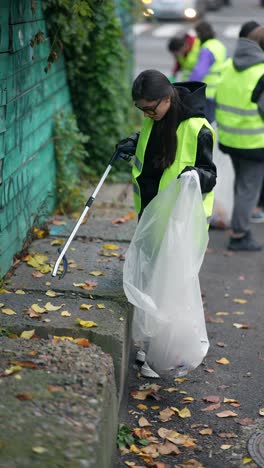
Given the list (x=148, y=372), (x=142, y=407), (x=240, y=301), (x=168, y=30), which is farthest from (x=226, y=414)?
(x=168, y=30)

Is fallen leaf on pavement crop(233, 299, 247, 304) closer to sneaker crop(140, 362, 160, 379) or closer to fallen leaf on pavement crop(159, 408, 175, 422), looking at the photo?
sneaker crop(140, 362, 160, 379)

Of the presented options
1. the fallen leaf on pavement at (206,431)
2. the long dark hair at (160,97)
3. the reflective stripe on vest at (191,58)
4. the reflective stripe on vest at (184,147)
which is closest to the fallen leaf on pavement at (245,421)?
the fallen leaf on pavement at (206,431)

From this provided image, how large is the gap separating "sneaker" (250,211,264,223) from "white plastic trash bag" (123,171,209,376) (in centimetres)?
386

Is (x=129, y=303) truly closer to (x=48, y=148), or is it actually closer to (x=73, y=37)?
(x=48, y=148)

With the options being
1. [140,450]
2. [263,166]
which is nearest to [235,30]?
[263,166]

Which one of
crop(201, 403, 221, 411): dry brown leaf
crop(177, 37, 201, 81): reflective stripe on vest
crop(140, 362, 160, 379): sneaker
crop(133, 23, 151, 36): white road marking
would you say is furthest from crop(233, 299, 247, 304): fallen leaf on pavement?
crop(133, 23, 151, 36): white road marking

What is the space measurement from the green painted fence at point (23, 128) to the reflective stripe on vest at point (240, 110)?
5.02ft

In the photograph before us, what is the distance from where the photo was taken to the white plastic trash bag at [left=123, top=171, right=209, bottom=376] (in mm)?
4672

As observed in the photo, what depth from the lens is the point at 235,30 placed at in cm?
2464

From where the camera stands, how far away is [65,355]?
4.16 metres

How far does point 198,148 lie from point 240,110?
240cm

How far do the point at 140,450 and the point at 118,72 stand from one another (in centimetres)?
582

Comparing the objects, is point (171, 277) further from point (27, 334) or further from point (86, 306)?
point (27, 334)

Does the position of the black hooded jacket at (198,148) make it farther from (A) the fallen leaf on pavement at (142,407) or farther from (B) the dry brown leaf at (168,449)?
(B) the dry brown leaf at (168,449)
